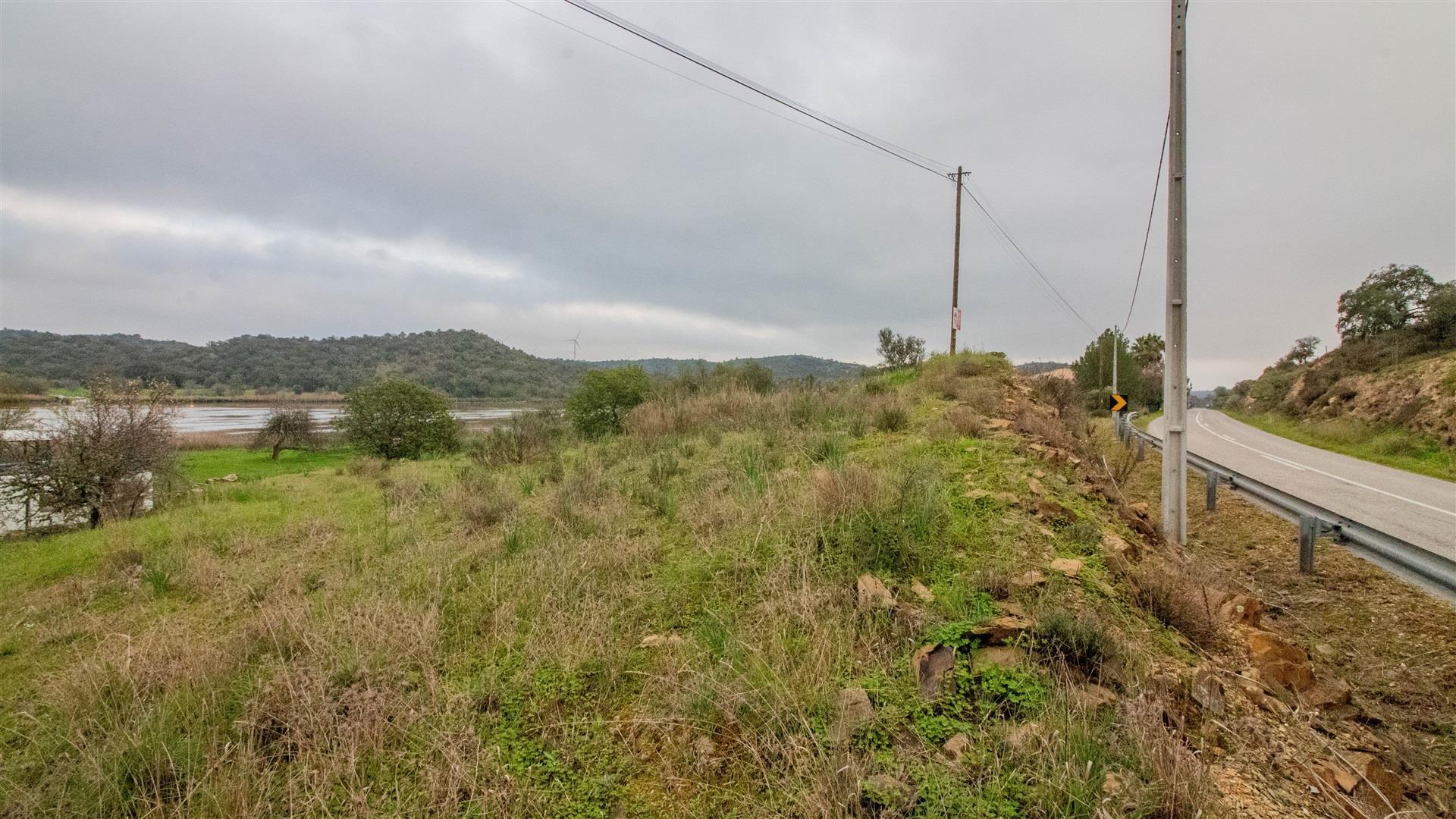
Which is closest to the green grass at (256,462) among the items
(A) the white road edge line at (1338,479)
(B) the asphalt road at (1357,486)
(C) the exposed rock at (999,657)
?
(C) the exposed rock at (999,657)

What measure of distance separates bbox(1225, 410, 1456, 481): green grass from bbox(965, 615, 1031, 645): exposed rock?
→ 18982 millimetres

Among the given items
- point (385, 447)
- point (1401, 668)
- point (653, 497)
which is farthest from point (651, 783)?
point (385, 447)

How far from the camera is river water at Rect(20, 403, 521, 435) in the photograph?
34531mm

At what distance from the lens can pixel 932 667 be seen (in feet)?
9.63

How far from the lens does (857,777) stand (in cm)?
218

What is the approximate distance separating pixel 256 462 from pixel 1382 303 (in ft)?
212

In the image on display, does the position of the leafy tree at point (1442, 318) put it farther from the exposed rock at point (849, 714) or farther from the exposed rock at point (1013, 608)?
the exposed rock at point (849, 714)

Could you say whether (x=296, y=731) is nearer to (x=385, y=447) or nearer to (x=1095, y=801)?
(x=1095, y=801)

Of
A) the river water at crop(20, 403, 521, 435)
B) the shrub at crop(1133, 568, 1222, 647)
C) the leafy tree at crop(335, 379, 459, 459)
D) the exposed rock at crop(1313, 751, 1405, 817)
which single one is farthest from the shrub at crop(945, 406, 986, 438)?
the river water at crop(20, 403, 521, 435)

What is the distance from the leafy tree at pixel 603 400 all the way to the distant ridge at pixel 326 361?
15222 mm

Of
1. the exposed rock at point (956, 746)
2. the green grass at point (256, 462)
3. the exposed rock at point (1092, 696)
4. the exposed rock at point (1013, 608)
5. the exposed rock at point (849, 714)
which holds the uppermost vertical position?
the exposed rock at point (1013, 608)

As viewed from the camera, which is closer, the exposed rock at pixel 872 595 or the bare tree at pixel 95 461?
the exposed rock at pixel 872 595

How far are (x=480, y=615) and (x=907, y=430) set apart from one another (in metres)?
7.12

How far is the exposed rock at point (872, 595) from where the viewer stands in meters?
3.43
